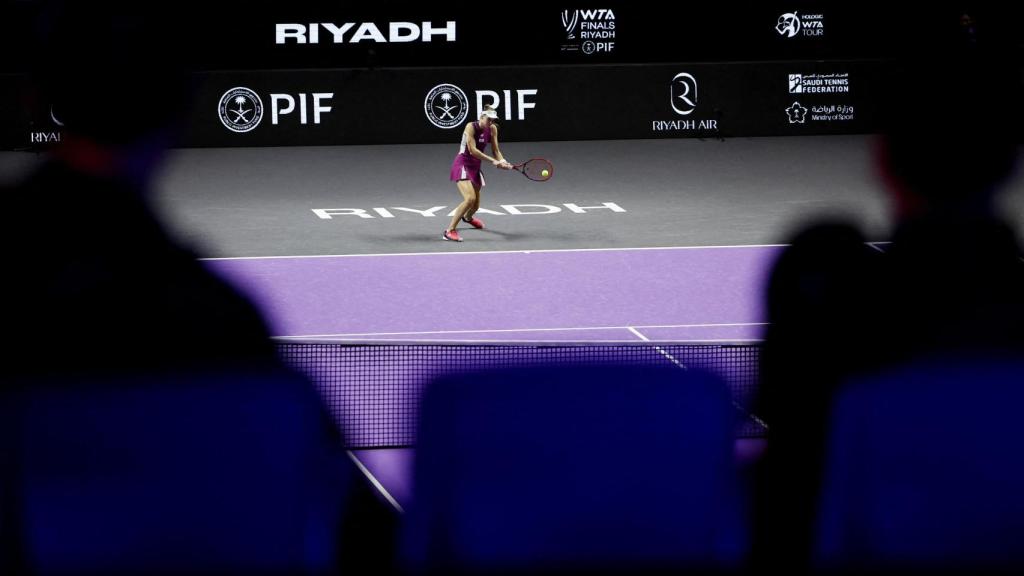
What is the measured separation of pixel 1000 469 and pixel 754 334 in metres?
6.79

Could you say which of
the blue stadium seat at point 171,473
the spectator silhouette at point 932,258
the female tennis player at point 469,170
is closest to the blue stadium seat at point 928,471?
the spectator silhouette at point 932,258

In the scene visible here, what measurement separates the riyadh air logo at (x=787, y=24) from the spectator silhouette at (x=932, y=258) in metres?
20.4

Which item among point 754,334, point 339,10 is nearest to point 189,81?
point 754,334

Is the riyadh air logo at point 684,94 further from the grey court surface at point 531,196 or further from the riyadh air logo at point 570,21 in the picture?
the riyadh air logo at point 570,21

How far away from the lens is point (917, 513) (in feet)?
9.30

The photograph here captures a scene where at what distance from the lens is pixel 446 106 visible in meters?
21.6

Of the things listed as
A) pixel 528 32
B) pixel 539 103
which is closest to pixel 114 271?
pixel 539 103

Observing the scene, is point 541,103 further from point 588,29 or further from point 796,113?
point 796,113

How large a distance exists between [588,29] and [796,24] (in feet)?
11.6

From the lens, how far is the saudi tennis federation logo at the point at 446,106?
2134 cm

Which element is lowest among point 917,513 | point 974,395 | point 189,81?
point 917,513

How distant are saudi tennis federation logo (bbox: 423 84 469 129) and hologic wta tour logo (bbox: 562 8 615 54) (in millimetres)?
2024

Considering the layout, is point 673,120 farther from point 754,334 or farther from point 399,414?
point 399,414

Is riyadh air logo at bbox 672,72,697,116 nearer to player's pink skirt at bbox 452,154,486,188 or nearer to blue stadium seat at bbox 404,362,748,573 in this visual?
player's pink skirt at bbox 452,154,486,188
